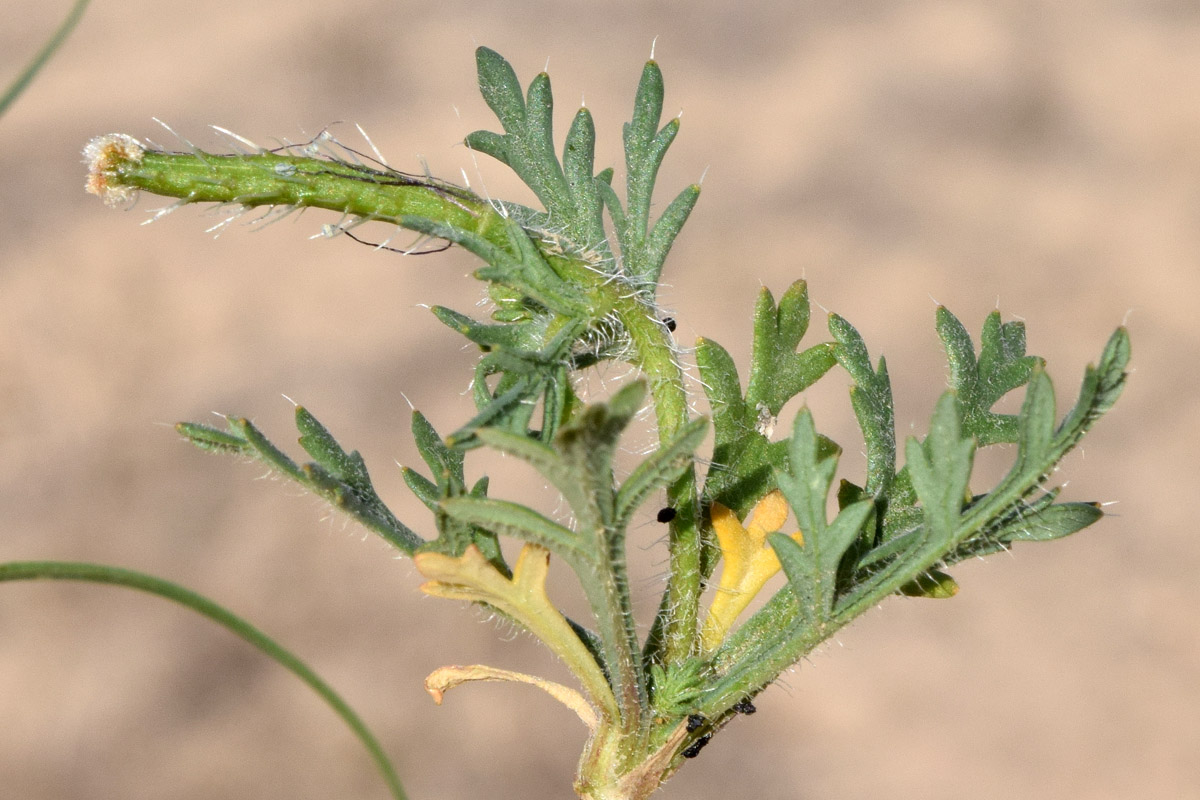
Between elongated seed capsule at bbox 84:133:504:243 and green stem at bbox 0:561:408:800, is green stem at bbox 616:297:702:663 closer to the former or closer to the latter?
elongated seed capsule at bbox 84:133:504:243

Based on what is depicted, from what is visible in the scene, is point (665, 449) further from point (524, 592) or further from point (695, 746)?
point (695, 746)

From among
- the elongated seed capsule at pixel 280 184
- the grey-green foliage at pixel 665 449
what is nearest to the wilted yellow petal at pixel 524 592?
the grey-green foliage at pixel 665 449

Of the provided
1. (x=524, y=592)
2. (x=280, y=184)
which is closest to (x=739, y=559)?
(x=524, y=592)

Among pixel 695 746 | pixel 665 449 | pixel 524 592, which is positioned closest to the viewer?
pixel 665 449

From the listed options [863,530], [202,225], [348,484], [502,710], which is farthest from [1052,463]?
[202,225]

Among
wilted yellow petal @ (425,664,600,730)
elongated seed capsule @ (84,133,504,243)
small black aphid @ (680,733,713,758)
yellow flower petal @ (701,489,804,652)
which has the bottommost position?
small black aphid @ (680,733,713,758)

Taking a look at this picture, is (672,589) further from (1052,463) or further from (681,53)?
(681,53)

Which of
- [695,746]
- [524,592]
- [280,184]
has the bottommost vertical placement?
[695,746]

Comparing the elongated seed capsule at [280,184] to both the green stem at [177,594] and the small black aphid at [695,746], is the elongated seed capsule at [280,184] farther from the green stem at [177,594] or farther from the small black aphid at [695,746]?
the small black aphid at [695,746]

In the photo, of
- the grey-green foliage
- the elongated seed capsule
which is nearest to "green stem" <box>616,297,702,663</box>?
the grey-green foliage
